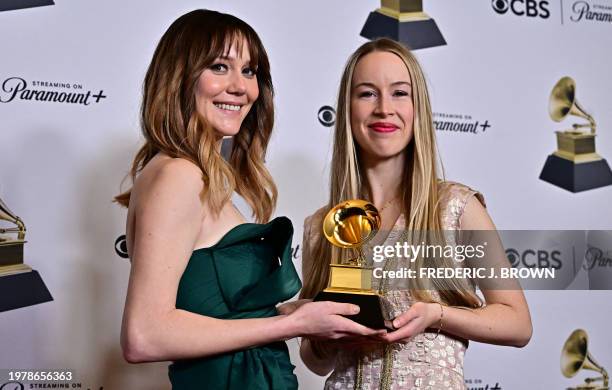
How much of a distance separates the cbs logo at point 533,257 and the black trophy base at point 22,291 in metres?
1.59

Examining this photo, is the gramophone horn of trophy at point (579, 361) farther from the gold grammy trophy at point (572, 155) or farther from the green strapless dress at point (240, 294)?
the green strapless dress at point (240, 294)

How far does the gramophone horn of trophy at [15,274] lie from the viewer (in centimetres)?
227

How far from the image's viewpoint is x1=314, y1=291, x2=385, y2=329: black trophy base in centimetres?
143

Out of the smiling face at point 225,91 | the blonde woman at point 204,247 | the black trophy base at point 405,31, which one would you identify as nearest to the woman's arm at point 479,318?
the blonde woman at point 204,247

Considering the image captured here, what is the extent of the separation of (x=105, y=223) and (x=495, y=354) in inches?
55.3

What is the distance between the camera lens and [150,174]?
145 centimetres

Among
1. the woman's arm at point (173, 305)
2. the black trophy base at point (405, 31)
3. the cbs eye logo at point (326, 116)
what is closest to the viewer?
the woman's arm at point (173, 305)

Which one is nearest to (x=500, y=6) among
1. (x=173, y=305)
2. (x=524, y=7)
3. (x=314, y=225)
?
(x=524, y=7)

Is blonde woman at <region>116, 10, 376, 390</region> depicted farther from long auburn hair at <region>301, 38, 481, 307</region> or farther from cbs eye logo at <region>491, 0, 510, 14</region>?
cbs eye logo at <region>491, 0, 510, 14</region>

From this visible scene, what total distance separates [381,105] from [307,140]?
0.89 metres

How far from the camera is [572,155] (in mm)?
2926

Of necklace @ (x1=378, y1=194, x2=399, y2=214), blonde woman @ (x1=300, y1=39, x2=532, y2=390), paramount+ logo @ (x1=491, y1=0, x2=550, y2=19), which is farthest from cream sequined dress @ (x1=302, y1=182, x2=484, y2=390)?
paramount+ logo @ (x1=491, y1=0, x2=550, y2=19)

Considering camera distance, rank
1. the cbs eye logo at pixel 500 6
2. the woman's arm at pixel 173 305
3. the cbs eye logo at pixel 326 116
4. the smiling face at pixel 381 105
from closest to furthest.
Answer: the woman's arm at pixel 173 305
the smiling face at pixel 381 105
the cbs eye logo at pixel 326 116
the cbs eye logo at pixel 500 6

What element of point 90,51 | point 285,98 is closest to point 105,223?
point 90,51
